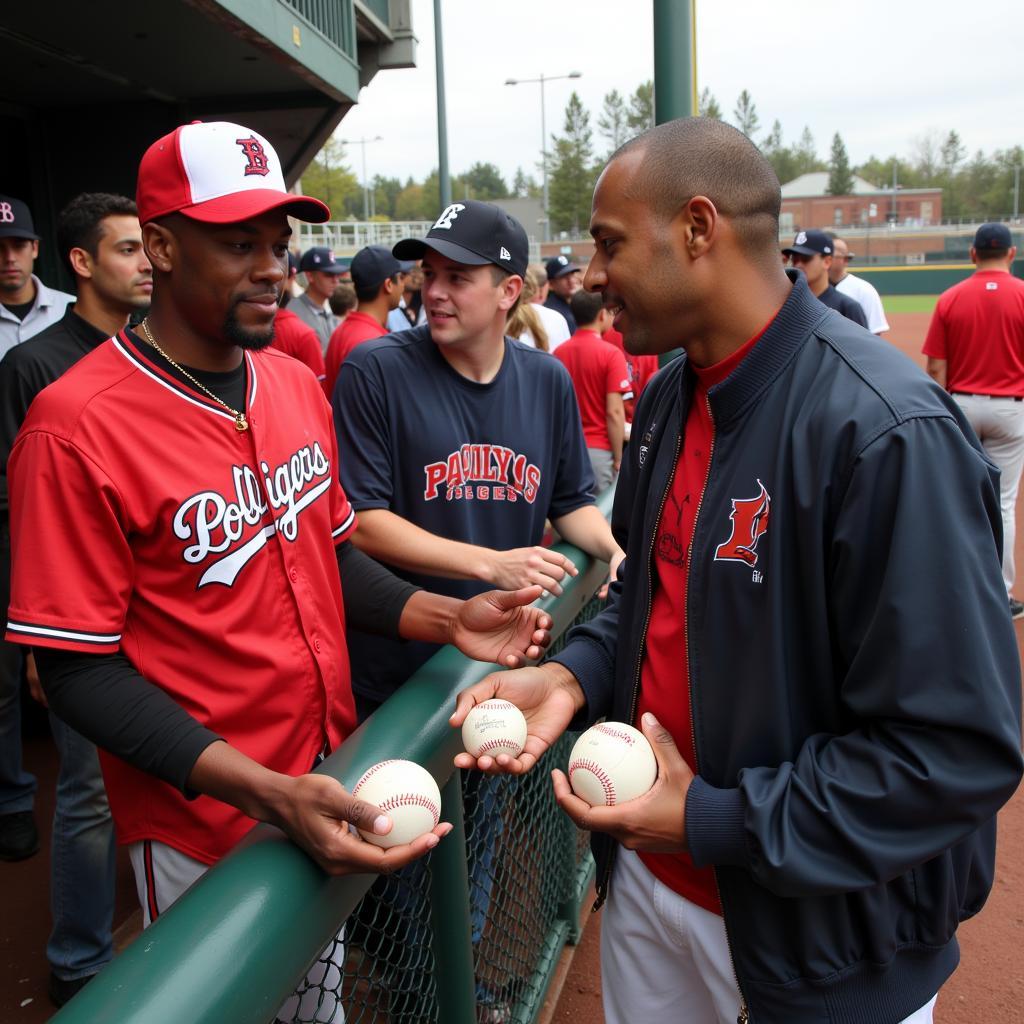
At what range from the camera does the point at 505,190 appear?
120m

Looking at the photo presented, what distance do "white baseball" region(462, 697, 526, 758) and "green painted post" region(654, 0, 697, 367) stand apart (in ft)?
6.92

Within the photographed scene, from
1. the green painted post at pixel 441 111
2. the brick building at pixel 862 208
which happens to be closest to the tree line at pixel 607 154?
the brick building at pixel 862 208

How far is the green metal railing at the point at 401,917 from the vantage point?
3.45ft

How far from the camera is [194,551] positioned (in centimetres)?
173

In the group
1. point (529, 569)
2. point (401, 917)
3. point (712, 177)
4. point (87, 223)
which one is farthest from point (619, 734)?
point (87, 223)

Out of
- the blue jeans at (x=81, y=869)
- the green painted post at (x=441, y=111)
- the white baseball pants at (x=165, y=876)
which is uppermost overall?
the green painted post at (x=441, y=111)

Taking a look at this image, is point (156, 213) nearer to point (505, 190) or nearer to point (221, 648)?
point (221, 648)

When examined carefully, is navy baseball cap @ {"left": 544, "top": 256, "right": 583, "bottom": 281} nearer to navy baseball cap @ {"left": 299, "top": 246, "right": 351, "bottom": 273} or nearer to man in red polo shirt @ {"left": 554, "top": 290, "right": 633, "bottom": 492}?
navy baseball cap @ {"left": 299, "top": 246, "right": 351, "bottom": 273}

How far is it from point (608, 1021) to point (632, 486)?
1.13 m

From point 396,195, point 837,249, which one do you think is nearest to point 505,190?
point 396,195

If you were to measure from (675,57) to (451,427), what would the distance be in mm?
1784

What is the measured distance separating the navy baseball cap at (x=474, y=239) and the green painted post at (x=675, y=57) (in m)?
0.84

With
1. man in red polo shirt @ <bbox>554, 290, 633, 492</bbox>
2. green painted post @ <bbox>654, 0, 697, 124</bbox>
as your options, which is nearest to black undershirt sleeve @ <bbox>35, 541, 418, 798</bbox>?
green painted post @ <bbox>654, 0, 697, 124</bbox>

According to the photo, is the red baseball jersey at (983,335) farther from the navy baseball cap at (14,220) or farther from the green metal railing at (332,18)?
the navy baseball cap at (14,220)
